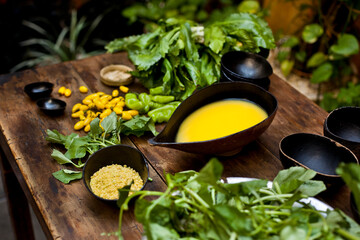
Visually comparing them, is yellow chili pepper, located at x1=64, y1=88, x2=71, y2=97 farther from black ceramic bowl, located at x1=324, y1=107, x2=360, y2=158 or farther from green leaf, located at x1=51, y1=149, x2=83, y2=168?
black ceramic bowl, located at x1=324, y1=107, x2=360, y2=158

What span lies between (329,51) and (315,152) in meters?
1.82

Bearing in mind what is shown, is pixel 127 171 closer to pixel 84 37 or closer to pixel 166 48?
pixel 166 48

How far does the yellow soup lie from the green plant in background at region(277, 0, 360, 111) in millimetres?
1483

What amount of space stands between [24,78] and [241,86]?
114 centimetres

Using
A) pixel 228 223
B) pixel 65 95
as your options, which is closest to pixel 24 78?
pixel 65 95

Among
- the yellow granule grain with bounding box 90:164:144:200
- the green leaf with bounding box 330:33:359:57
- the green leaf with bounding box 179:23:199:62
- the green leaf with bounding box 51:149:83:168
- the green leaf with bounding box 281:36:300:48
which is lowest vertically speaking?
the green leaf with bounding box 281:36:300:48

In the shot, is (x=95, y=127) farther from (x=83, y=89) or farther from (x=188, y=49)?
(x=188, y=49)

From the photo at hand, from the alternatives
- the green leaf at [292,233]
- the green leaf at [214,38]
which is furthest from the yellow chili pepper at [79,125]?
the green leaf at [292,233]

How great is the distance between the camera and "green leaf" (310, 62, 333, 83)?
296 cm

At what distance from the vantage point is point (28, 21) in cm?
333

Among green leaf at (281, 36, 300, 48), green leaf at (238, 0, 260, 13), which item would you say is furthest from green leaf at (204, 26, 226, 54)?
green leaf at (238, 0, 260, 13)

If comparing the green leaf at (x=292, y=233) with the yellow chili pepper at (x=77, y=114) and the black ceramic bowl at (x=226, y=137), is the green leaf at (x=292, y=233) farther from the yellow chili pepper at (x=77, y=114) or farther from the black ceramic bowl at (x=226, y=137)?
the yellow chili pepper at (x=77, y=114)

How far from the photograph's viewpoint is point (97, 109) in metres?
1.75

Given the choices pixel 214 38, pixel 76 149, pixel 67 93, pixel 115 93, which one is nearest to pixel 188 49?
pixel 214 38
